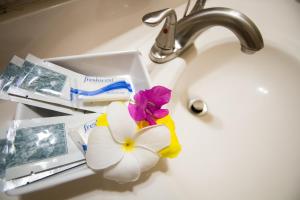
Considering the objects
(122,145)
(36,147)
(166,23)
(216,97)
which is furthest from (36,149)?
(216,97)

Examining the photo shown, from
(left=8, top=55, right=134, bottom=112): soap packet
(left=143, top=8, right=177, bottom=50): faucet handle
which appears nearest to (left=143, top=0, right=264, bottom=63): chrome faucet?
(left=143, top=8, right=177, bottom=50): faucet handle

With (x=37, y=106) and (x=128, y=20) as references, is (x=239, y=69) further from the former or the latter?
(x=37, y=106)

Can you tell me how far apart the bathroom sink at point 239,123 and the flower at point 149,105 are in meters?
0.13

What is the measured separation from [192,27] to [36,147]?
334mm

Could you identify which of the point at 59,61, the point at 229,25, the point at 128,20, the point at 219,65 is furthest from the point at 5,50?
the point at 219,65

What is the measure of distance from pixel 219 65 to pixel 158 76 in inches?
9.4

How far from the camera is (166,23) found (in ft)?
1.35

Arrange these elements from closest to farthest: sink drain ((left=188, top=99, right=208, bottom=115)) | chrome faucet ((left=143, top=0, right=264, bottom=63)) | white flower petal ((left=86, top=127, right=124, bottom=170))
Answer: white flower petal ((left=86, top=127, right=124, bottom=170)), chrome faucet ((left=143, top=0, right=264, bottom=63)), sink drain ((left=188, top=99, right=208, bottom=115))

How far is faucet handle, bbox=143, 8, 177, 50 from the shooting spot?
35 cm

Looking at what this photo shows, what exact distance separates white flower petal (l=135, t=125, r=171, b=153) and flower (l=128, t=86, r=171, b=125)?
2 cm

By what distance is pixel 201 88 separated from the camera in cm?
58

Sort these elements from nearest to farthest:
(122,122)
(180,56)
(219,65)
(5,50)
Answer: (122,122), (5,50), (180,56), (219,65)

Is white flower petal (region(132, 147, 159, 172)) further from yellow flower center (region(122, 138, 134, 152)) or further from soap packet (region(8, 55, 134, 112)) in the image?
soap packet (region(8, 55, 134, 112))

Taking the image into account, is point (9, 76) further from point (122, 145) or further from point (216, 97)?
point (216, 97)
